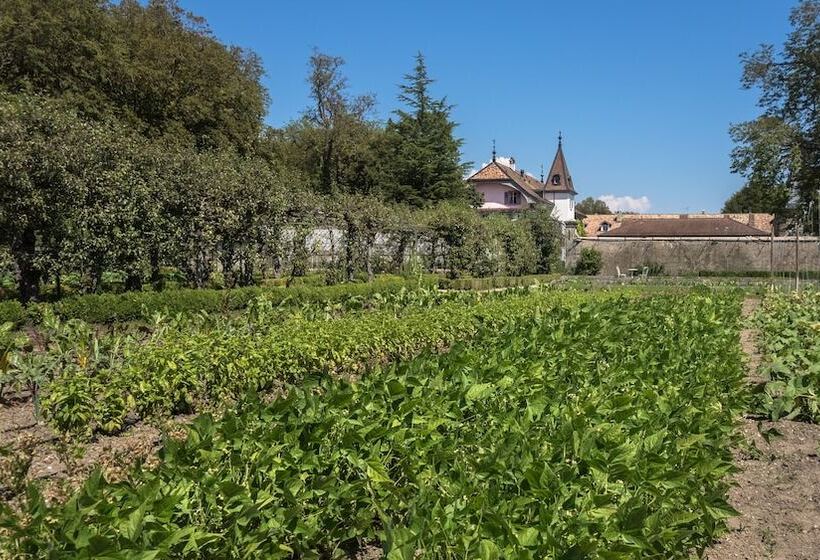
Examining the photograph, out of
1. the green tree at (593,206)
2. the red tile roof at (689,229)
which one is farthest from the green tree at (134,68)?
the green tree at (593,206)

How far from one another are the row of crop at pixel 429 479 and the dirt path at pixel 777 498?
39cm

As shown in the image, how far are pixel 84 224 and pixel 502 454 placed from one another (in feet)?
41.3

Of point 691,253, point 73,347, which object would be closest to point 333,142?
point 691,253

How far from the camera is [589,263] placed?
1401 inches

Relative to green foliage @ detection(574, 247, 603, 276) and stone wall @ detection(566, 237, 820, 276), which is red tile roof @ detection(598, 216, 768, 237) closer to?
stone wall @ detection(566, 237, 820, 276)

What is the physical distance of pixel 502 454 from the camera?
2684 mm

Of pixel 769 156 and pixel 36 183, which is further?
pixel 769 156

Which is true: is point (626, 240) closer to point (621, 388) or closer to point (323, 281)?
point (323, 281)

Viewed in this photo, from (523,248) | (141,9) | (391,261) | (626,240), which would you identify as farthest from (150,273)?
(626,240)

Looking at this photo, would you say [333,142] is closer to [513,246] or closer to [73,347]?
[513,246]

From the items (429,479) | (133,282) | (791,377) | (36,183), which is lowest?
(791,377)

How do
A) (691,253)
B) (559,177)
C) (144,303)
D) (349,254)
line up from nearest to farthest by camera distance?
(144,303) < (349,254) < (691,253) < (559,177)

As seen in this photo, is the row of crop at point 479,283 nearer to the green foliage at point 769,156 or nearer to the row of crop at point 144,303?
the row of crop at point 144,303

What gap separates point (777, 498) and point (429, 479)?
8.19ft
